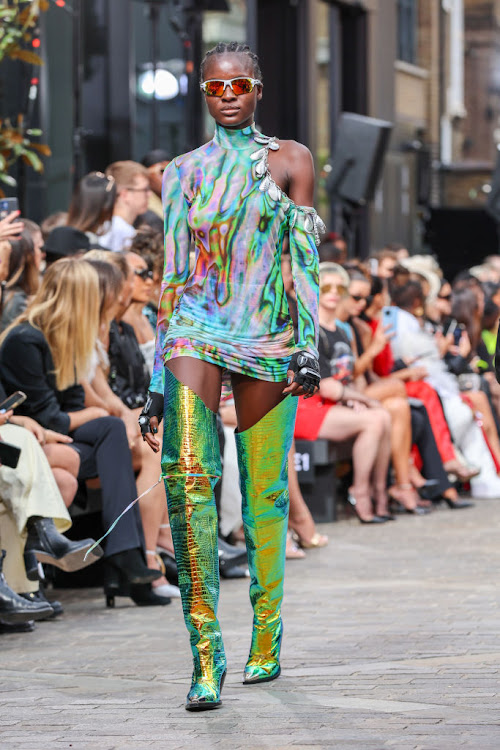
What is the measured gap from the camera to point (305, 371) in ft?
16.4

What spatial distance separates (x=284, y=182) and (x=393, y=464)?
21.7 ft

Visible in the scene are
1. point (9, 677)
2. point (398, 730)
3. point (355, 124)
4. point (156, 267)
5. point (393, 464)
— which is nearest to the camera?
point (398, 730)

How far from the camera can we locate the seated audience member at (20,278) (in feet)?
26.5

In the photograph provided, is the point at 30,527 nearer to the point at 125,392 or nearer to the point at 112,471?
the point at 112,471

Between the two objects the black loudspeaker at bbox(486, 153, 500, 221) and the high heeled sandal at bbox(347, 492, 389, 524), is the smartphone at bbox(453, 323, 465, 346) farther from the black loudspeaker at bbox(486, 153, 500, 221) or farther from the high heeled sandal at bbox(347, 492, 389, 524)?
the black loudspeaker at bbox(486, 153, 500, 221)

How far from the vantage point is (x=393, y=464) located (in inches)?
459

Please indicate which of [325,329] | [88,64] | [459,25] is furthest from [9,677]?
[459,25]

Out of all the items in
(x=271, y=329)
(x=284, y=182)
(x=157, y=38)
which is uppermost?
(x=157, y=38)

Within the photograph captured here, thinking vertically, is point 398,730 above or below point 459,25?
below

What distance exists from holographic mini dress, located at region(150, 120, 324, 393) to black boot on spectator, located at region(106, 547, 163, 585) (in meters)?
2.32

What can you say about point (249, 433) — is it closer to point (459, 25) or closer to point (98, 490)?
point (98, 490)

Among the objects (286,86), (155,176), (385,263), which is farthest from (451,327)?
(286,86)

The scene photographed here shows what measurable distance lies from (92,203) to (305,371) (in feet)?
15.6

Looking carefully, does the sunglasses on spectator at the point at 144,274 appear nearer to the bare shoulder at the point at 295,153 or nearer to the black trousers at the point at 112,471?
the black trousers at the point at 112,471
